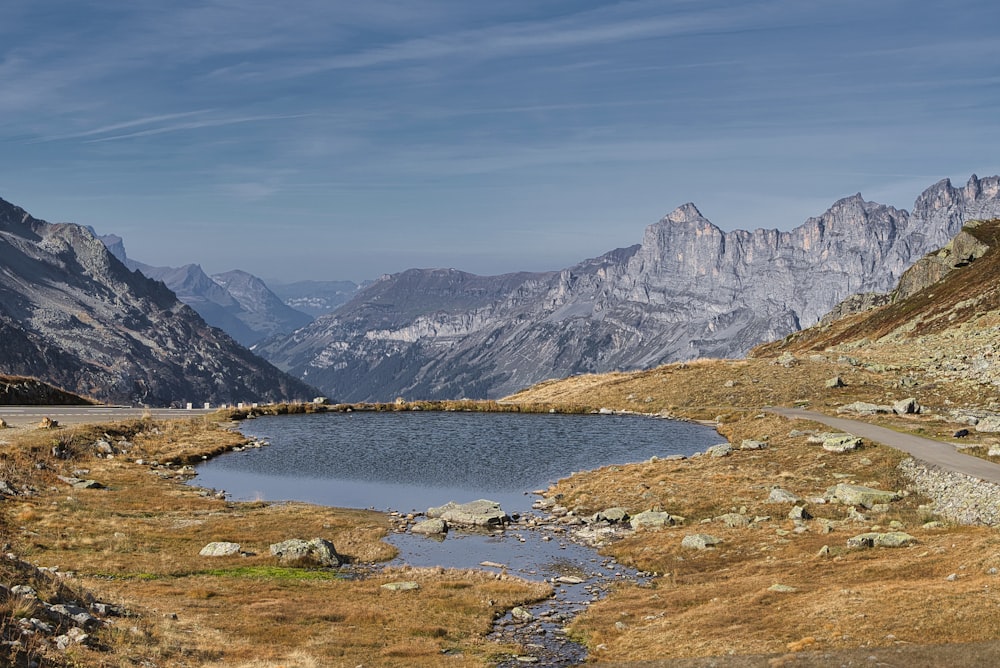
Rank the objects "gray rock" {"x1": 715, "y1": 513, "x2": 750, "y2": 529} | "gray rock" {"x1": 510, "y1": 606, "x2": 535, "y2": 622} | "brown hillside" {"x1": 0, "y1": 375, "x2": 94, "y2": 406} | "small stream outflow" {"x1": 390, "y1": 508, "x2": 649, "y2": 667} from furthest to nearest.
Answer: "brown hillside" {"x1": 0, "y1": 375, "x2": 94, "y2": 406}, "gray rock" {"x1": 715, "y1": 513, "x2": 750, "y2": 529}, "gray rock" {"x1": 510, "y1": 606, "x2": 535, "y2": 622}, "small stream outflow" {"x1": 390, "y1": 508, "x2": 649, "y2": 667}

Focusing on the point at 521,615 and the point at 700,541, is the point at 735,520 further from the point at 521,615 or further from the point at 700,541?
the point at 521,615

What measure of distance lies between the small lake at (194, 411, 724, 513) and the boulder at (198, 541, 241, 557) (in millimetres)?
16688

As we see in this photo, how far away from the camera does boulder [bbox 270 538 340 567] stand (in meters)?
42.3

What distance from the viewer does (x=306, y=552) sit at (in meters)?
43.1

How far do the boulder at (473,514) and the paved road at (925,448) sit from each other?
1083 inches

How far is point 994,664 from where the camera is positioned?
21.2m

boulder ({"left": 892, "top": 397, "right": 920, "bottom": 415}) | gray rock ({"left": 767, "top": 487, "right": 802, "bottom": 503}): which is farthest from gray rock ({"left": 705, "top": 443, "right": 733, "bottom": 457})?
boulder ({"left": 892, "top": 397, "right": 920, "bottom": 415})

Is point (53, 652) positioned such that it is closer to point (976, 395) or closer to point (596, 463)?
point (596, 463)

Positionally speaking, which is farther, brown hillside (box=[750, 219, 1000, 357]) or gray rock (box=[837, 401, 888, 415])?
brown hillside (box=[750, 219, 1000, 357])

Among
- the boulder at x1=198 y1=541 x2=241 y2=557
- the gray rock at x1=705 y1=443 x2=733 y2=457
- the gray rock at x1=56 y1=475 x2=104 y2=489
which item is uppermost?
the gray rock at x1=56 y1=475 x2=104 y2=489

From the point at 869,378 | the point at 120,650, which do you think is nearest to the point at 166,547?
the point at 120,650

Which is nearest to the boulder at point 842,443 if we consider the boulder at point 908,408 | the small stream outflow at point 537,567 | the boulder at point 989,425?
the boulder at point 989,425

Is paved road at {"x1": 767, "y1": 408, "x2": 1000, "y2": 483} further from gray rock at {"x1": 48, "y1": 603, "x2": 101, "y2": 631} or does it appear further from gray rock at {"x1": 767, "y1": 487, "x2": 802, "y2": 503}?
gray rock at {"x1": 48, "y1": 603, "x2": 101, "y2": 631}

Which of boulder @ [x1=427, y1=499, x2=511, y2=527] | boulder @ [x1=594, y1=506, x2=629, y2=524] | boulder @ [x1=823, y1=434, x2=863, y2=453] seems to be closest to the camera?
boulder @ [x1=594, y1=506, x2=629, y2=524]
